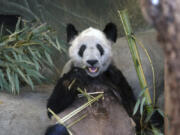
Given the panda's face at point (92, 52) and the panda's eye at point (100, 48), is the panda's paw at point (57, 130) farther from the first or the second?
the panda's eye at point (100, 48)

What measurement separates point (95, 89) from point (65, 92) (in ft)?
0.93

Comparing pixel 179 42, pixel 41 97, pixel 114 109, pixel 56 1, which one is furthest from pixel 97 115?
pixel 56 1

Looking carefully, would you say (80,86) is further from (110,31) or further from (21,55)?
(21,55)

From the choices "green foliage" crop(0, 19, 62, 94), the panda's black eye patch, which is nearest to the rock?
"green foliage" crop(0, 19, 62, 94)

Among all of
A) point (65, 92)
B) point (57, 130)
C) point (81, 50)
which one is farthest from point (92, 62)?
point (57, 130)

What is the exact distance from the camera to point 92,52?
2889mm

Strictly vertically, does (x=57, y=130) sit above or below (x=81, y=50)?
below

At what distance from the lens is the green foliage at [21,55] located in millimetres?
3395

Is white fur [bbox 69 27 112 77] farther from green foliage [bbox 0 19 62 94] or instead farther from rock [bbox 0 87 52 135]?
rock [bbox 0 87 52 135]

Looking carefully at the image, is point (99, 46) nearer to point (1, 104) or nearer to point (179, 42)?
point (1, 104)

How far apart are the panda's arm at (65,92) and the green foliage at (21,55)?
0.53 metres

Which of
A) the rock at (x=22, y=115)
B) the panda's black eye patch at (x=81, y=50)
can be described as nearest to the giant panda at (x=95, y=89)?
the panda's black eye patch at (x=81, y=50)

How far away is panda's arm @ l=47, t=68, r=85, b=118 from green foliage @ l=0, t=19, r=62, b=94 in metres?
0.53

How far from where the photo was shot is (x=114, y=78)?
3.08 m
